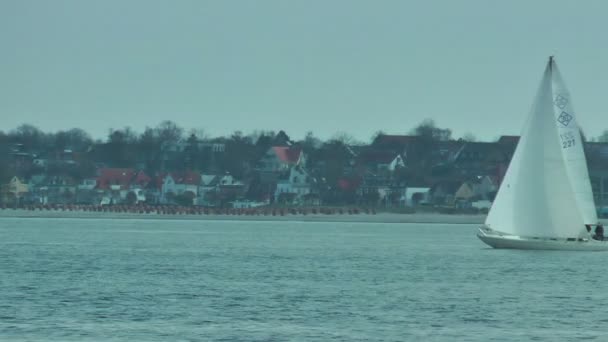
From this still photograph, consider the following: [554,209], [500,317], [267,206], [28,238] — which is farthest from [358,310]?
[267,206]

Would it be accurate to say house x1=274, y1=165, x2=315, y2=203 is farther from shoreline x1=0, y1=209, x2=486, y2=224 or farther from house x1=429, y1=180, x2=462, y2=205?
shoreline x1=0, y1=209, x2=486, y2=224

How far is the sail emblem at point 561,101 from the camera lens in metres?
67.4

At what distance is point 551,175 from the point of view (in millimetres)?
67688

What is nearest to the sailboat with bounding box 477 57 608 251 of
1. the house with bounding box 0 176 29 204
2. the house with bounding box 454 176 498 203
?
the house with bounding box 454 176 498 203

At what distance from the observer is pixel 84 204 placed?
19138 centimetres

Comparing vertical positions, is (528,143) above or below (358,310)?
above

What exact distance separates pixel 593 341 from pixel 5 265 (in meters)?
30.2

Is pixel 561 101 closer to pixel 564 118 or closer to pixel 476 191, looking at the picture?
pixel 564 118

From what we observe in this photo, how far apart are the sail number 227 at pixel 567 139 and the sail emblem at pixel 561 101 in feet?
3.80

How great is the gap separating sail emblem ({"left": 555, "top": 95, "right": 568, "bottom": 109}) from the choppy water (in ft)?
21.2

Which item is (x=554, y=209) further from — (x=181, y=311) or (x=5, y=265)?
(x=181, y=311)

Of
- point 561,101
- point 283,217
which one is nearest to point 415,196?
point 283,217

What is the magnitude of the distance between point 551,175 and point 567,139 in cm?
167

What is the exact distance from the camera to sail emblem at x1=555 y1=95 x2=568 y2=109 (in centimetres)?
6744
